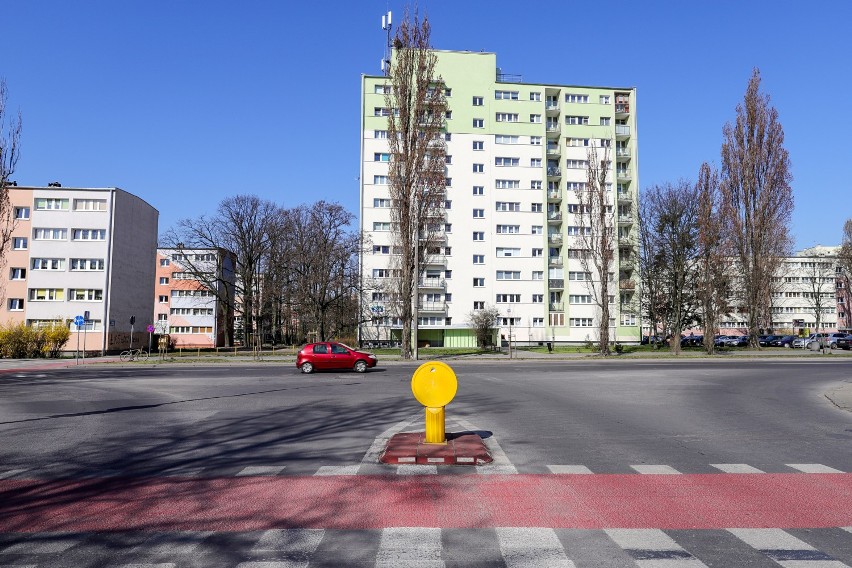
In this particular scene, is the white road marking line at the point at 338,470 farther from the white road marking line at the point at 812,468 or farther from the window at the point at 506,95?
the window at the point at 506,95

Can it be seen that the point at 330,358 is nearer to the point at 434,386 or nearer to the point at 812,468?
the point at 434,386

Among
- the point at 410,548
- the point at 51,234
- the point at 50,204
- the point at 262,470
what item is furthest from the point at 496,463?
the point at 50,204

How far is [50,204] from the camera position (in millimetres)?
52406

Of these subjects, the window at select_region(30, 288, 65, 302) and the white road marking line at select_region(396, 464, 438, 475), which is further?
the window at select_region(30, 288, 65, 302)

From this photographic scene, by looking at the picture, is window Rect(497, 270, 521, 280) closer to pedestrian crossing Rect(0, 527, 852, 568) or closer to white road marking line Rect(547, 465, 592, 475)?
white road marking line Rect(547, 465, 592, 475)

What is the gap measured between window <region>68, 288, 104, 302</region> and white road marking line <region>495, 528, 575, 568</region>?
5528cm

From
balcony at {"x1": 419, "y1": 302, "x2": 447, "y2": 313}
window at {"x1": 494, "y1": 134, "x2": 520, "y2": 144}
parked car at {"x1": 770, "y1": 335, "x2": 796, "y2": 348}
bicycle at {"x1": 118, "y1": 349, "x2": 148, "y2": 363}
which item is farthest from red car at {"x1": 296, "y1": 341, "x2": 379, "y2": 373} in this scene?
parked car at {"x1": 770, "y1": 335, "x2": 796, "y2": 348}

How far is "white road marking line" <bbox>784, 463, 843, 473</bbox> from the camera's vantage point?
24.3 ft

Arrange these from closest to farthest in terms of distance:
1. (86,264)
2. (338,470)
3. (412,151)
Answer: (338,470), (412,151), (86,264)

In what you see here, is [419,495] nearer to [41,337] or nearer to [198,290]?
[41,337]

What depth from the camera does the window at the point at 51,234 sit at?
5194 cm

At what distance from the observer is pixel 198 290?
56875 millimetres

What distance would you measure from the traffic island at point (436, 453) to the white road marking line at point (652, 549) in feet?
9.80

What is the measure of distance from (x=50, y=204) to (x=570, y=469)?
191 ft
